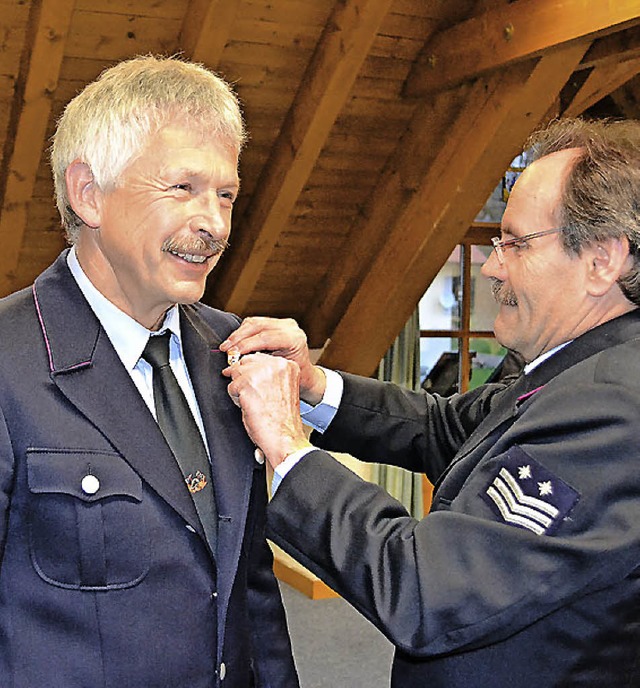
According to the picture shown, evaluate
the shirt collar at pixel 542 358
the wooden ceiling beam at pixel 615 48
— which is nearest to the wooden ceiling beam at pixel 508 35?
the wooden ceiling beam at pixel 615 48

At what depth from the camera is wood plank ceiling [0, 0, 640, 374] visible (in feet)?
11.9

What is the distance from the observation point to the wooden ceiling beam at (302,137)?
12.4ft

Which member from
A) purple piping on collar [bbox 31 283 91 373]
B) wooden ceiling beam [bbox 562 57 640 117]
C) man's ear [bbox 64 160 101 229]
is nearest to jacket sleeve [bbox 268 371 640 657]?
purple piping on collar [bbox 31 283 91 373]

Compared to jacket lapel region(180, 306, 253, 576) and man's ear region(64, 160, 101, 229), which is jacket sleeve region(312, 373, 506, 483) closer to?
jacket lapel region(180, 306, 253, 576)

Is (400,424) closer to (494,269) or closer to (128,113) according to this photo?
(494,269)

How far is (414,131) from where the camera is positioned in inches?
178

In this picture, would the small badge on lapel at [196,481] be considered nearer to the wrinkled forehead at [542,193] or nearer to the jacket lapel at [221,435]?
the jacket lapel at [221,435]

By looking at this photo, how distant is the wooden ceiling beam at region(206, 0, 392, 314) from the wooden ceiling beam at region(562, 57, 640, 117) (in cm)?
195

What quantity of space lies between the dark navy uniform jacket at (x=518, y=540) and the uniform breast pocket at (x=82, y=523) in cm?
33

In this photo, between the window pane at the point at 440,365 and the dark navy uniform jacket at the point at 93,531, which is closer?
the dark navy uniform jacket at the point at 93,531

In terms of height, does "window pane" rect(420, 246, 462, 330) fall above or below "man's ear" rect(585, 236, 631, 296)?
above

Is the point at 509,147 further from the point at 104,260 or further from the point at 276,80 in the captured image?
the point at 104,260

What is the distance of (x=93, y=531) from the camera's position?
1.42 meters

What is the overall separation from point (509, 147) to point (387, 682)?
2370mm
